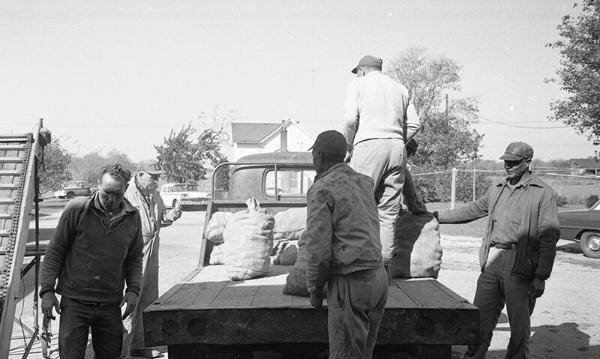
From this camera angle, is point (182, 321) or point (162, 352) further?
point (162, 352)

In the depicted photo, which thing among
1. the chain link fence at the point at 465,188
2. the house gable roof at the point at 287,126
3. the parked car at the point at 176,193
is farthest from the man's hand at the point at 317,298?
the house gable roof at the point at 287,126

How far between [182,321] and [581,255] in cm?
1285

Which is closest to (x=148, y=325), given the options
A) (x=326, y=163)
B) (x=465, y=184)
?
(x=326, y=163)

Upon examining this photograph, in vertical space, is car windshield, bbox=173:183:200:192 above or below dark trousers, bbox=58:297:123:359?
below

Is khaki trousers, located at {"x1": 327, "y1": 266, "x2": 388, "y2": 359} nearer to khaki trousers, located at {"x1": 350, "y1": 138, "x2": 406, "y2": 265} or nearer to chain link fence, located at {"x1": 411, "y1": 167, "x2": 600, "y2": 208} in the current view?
khaki trousers, located at {"x1": 350, "y1": 138, "x2": 406, "y2": 265}

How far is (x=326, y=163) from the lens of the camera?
2992mm

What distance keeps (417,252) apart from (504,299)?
37.5 inches

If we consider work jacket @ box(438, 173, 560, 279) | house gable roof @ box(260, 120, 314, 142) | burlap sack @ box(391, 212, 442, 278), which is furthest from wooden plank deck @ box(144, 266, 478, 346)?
house gable roof @ box(260, 120, 314, 142)

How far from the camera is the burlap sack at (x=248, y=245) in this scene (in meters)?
4.03

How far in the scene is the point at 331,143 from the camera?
2.96 metres

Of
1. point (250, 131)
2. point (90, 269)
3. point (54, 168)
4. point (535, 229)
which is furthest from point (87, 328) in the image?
point (250, 131)

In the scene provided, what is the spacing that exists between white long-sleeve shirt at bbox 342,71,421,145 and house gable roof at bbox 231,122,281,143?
4701 centimetres

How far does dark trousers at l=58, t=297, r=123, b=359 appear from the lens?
11.3 ft

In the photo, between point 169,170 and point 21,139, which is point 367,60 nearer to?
point 21,139
